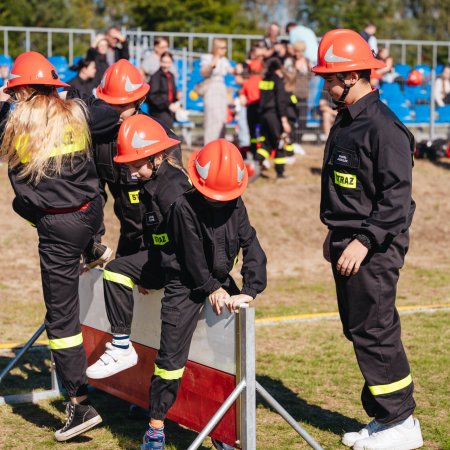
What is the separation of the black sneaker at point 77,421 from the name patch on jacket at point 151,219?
1300 mm

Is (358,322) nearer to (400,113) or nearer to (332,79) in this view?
(332,79)

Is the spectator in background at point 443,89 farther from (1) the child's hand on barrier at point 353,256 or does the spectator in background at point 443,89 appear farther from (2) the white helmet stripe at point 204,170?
(2) the white helmet stripe at point 204,170

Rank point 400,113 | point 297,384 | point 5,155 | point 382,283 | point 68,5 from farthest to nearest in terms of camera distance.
Answer: point 68,5 → point 400,113 → point 297,384 → point 5,155 → point 382,283

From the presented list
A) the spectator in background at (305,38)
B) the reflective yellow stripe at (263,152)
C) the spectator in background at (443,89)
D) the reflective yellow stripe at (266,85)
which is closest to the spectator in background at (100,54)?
the reflective yellow stripe at (266,85)

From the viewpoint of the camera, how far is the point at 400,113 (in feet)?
60.8

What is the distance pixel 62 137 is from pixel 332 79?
1.61 meters

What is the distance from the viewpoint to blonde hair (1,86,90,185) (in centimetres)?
550

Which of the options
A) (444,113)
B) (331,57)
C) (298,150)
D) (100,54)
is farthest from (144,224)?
(444,113)

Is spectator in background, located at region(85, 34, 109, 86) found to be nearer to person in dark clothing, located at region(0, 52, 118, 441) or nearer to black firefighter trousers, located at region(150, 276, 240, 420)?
person in dark clothing, located at region(0, 52, 118, 441)

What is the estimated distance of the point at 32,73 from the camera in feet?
18.3

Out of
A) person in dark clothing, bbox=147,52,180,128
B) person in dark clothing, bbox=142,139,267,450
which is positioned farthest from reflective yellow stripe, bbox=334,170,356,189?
person in dark clothing, bbox=147,52,180,128

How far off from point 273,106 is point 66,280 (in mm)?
9666

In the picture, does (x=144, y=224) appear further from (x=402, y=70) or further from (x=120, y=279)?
(x=402, y=70)

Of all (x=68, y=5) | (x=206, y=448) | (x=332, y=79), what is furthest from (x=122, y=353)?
(x=68, y=5)
